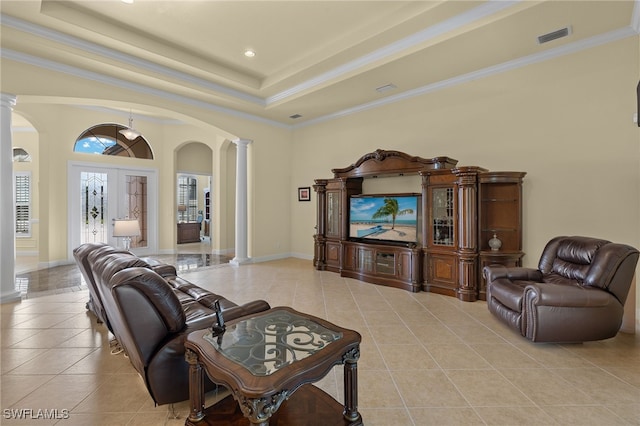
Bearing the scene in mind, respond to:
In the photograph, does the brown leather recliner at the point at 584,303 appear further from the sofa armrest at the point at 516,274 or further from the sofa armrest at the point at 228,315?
the sofa armrest at the point at 228,315

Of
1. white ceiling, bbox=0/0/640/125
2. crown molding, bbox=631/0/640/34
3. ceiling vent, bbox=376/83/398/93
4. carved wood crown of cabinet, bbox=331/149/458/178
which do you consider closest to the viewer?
crown molding, bbox=631/0/640/34

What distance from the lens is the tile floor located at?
1915 mm

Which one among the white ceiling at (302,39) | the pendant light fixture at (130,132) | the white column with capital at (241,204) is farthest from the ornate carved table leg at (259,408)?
the pendant light fixture at (130,132)

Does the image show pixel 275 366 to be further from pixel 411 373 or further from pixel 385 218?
pixel 385 218

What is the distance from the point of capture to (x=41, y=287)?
476cm

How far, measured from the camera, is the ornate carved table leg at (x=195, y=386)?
1646 millimetres

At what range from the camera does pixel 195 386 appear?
167 cm

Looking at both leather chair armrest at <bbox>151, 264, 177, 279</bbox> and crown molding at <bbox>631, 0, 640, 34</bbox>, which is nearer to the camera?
crown molding at <bbox>631, 0, 640, 34</bbox>

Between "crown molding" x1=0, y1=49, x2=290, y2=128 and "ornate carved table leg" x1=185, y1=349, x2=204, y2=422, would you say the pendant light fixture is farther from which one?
"ornate carved table leg" x1=185, y1=349, x2=204, y2=422

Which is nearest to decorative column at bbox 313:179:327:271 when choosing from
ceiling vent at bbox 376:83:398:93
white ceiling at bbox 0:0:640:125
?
white ceiling at bbox 0:0:640:125

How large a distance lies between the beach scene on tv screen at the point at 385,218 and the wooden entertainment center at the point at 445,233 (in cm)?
9

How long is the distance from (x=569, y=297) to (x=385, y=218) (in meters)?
2.83

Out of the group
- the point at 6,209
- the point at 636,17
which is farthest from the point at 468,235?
the point at 6,209

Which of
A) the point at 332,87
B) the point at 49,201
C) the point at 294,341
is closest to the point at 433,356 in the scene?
the point at 294,341
